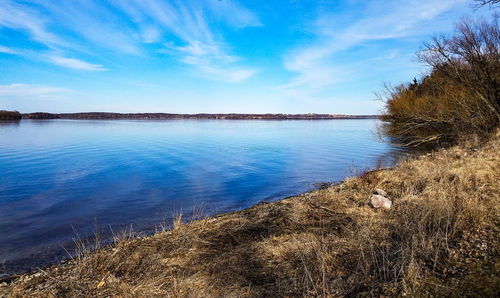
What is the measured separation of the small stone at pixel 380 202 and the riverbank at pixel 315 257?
0.16 meters

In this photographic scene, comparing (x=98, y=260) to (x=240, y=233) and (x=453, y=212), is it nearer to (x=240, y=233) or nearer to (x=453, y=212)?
(x=240, y=233)

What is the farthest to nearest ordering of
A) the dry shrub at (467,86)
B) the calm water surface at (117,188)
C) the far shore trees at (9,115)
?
the far shore trees at (9,115), the dry shrub at (467,86), the calm water surface at (117,188)

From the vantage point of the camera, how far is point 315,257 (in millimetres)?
3941

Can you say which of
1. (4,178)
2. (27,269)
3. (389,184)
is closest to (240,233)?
(27,269)

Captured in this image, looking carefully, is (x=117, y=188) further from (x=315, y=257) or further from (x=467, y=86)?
(x=467, y=86)

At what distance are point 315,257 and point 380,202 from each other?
2922mm

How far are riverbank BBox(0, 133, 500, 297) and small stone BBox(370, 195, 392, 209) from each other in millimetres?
164

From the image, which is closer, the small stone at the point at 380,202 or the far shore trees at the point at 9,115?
the small stone at the point at 380,202

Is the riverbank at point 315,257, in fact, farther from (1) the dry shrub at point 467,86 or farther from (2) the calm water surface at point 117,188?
(1) the dry shrub at point 467,86

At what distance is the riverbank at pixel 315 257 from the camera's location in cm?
307

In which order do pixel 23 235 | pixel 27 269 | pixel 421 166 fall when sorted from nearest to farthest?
pixel 27 269 → pixel 23 235 → pixel 421 166

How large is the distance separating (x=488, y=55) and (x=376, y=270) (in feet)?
59.4

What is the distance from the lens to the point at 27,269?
5133mm

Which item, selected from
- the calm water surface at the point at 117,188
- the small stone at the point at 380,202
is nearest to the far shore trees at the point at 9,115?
the calm water surface at the point at 117,188
